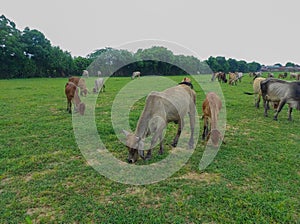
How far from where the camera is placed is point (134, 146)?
14.3 feet

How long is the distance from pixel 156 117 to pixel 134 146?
2.81 feet

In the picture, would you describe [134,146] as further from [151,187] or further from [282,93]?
[282,93]

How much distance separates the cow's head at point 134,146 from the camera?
14.3 ft

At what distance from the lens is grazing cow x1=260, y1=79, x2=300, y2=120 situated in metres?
8.54

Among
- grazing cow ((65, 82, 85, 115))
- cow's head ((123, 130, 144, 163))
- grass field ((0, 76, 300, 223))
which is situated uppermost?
grazing cow ((65, 82, 85, 115))

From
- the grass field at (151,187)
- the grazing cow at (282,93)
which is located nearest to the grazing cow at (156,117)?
the grass field at (151,187)

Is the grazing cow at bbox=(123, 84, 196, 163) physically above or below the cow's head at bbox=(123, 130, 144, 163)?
above

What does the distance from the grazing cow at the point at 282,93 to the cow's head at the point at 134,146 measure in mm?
6842

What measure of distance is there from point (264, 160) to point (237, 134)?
192cm

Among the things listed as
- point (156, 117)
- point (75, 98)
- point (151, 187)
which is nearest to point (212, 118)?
point (156, 117)

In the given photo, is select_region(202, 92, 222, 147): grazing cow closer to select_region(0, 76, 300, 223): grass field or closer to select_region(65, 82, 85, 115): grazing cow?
select_region(0, 76, 300, 223): grass field

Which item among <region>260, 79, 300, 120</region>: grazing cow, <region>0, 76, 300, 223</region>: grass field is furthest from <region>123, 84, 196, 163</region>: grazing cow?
<region>260, 79, 300, 120</region>: grazing cow

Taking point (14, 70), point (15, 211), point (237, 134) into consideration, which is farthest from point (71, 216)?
point (14, 70)

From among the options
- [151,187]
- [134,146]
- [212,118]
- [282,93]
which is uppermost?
[282,93]
